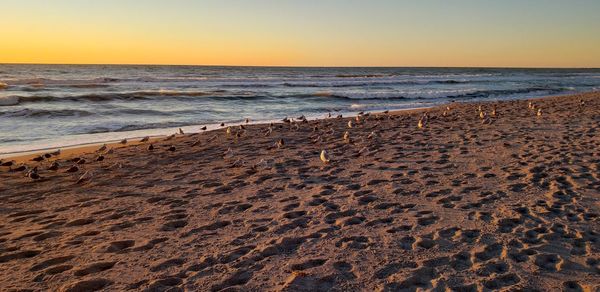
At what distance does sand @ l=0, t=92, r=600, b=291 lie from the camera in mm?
3043

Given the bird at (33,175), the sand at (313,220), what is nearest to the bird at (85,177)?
the sand at (313,220)

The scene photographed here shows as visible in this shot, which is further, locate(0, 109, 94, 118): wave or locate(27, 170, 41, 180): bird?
locate(0, 109, 94, 118): wave

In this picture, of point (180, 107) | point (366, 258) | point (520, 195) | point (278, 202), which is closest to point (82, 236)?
point (278, 202)

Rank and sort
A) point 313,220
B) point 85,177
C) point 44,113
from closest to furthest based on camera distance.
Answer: point 313,220 < point 85,177 < point 44,113

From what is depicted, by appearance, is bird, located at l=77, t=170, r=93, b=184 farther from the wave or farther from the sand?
the wave

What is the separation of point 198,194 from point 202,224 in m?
1.09

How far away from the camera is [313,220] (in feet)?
13.6

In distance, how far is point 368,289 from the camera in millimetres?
2838

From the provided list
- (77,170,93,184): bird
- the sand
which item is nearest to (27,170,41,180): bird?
the sand

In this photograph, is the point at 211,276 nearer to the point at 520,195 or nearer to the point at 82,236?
the point at 82,236

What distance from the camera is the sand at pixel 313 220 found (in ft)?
9.98

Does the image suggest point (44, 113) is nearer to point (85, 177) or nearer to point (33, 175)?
point (33, 175)

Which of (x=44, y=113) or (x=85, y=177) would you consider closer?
(x=85, y=177)

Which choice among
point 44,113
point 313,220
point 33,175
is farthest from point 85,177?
point 44,113
